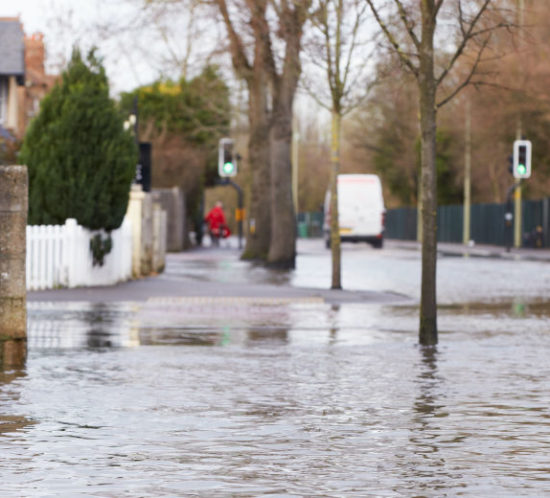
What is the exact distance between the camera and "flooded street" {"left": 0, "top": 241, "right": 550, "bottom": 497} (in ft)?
27.7

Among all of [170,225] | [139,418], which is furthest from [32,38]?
[139,418]

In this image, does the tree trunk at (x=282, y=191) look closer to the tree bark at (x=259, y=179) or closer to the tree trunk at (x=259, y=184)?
the tree bark at (x=259, y=179)

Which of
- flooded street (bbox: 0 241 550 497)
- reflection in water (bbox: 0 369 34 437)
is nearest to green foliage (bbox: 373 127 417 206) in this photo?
flooded street (bbox: 0 241 550 497)

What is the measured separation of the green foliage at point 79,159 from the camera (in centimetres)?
2598

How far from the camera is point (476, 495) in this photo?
311 inches

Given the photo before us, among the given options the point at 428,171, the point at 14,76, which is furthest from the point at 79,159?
the point at 14,76

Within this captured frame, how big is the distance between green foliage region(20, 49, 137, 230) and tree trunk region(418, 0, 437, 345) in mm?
10259

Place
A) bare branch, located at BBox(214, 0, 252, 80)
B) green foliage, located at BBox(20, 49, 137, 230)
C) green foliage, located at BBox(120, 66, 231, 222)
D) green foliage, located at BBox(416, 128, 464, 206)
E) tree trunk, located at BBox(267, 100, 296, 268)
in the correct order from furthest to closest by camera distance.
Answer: green foliage, located at BBox(416, 128, 464, 206) → green foliage, located at BBox(120, 66, 231, 222) → bare branch, located at BBox(214, 0, 252, 80) → tree trunk, located at BBox(267, 100, 296, 268) → green foliage, located at BBox(20, 49, 137, 230)

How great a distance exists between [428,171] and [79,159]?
→ 10.6 meters

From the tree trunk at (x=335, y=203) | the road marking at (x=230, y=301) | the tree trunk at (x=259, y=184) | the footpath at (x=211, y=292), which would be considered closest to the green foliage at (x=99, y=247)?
the footpath at (x=211, y=292)

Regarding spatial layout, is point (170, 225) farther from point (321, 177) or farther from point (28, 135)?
point (321, 177)

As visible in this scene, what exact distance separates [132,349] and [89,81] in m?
12.0

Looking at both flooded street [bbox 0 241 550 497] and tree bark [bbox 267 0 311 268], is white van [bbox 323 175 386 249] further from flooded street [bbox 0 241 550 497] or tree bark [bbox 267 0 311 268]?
flooded street [bbox 0 241 550 497]

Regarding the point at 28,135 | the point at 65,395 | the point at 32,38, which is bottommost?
the point at 65,395
